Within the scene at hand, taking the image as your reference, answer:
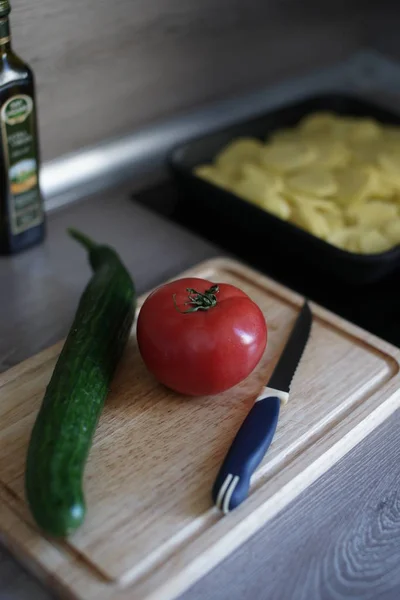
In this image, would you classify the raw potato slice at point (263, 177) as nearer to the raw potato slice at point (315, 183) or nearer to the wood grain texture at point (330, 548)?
the raw potato slice at point (315, 183)

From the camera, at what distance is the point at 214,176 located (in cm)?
115

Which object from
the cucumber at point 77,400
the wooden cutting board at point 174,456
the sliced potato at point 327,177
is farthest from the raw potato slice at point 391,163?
the cucumber at point 77,400

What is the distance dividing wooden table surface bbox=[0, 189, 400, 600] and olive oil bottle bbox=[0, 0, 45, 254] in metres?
0.05

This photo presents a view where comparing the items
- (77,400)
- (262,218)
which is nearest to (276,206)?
(262,218)

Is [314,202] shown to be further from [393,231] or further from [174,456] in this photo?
[174,456]

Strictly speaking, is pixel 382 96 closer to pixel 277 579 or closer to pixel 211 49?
pixel 211 49

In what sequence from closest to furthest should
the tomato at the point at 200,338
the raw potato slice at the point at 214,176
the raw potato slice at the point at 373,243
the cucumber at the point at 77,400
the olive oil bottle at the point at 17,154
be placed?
the cucumber at the point at 77,400 → the tomato at the point at 200,338 → the olive oil bottle at the point at 17,154 → the raw potato slice at the point at 373,243 → the raw potato slice at the point at 214,176

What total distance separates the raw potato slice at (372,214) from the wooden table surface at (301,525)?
0.30 m

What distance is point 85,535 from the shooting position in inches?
25.3

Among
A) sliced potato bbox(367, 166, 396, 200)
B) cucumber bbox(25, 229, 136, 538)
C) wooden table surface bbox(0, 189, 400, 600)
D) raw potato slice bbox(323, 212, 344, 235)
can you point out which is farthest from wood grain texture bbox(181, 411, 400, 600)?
sliced potato bbox(367, 166, 396, 200)

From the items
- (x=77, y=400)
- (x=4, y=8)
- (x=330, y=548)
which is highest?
(x=4, y=8)

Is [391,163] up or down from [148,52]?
down

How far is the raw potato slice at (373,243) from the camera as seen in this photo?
1016 millimetres

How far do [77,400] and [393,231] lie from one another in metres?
0.55
